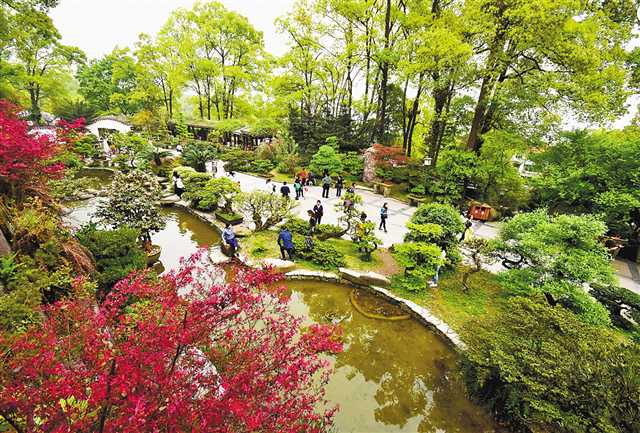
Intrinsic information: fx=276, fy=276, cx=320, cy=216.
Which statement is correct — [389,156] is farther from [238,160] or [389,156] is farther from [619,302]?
[619,302]

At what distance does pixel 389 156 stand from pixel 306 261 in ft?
36.6

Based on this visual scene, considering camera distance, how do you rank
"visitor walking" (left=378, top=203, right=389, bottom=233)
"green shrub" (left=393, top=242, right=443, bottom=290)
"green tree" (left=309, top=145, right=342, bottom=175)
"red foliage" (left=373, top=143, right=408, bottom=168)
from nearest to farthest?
"green shrub" (left=393, top=242, right=443, bottom=290)
"visitor walking" (left=378, top=203, right=389, bottom=233)
"red foliage" (left=373, top=143, right=408, bottom=168)
"green tree" (left=309, top=145, right=342, bottom=175)

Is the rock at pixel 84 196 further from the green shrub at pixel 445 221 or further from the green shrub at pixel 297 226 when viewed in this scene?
the green shrub at pixel 445 221

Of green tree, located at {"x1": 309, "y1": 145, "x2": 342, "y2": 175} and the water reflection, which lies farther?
green tree, located at {"x1": 309, "y1": 145, "x2": 342, "y2": 175}

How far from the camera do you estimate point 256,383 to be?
2.62 meters

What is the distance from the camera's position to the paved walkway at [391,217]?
30.1ft

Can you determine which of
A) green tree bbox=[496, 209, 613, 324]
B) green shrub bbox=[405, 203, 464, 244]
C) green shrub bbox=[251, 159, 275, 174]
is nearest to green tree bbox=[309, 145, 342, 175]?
green shrub bbox=[251, 159, 275, 174]

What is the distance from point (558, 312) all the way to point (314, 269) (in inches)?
209

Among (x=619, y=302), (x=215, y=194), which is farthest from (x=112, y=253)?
(x=619, y=302)

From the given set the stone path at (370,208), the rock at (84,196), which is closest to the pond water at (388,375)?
the stone path at (370,208)

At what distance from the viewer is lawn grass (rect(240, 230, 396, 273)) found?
8234 millimetres

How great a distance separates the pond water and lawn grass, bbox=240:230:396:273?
3.84 ft

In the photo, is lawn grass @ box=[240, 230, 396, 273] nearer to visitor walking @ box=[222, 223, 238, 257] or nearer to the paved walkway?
visitor walking @ box=[222, 223, 238, 257]

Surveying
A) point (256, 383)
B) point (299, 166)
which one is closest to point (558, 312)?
point (256, 383)
